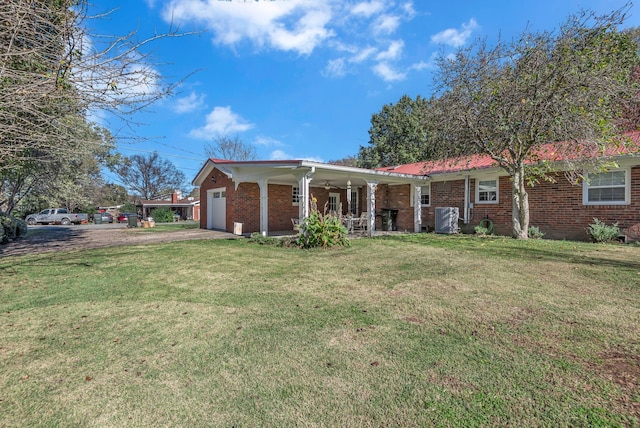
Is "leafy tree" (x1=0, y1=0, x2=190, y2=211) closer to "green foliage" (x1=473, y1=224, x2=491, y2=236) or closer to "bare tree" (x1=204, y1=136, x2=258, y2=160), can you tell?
"green foliage" (x1=473, y1=224, x2=491, y2=236)

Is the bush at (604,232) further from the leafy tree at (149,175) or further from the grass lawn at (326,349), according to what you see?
the leafy tree at (149,175)

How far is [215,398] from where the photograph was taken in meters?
2.22

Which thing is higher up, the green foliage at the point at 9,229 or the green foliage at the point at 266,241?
the green foliage at the point at 9,229

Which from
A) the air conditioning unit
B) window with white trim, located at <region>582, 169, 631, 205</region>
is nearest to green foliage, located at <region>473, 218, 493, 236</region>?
the air conditioning unit

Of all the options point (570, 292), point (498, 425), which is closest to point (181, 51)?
point (498, 425)

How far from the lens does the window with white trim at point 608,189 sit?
971cm

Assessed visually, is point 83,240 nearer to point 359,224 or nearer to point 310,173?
point 310,173

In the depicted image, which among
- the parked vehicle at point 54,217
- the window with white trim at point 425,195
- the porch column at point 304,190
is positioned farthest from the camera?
the parked vehicle at point 54,217

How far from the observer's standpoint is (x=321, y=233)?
9.17 metres

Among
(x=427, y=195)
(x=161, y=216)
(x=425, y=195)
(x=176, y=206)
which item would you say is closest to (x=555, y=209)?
(x=427, y=195)

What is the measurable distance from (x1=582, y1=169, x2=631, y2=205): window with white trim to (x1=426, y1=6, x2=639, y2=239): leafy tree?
1.68m

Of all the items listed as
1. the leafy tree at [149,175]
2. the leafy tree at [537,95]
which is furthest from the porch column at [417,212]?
the leafy tree at [149,175]

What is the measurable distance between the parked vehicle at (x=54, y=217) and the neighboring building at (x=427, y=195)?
1008 inches

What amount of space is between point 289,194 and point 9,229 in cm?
1176
